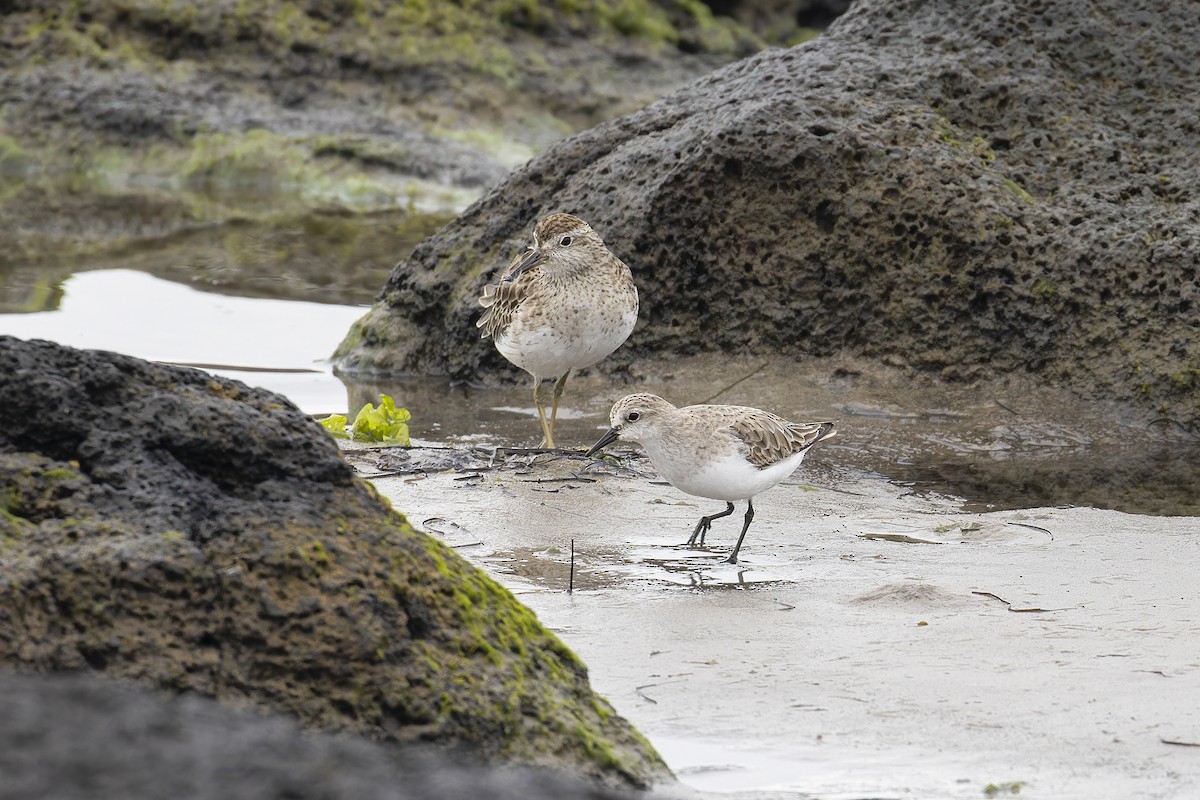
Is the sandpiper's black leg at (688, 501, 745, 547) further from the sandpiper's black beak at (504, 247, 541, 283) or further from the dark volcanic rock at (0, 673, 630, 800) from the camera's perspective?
the dark volcanic rock at (0, 673, 630, 800)

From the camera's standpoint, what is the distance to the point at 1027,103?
10062 millimetres

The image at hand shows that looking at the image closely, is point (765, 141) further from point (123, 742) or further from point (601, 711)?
point (123, 742)

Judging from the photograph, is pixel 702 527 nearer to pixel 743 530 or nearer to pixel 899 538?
pixel 743 530

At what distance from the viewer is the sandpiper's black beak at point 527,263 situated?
29.8 feet

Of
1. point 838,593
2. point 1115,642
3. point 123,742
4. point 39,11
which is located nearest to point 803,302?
point 838,593

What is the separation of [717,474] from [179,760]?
420 cm

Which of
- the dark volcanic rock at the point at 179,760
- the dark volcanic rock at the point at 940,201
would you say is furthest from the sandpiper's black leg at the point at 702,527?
the dark volcanic rock at the point at 179,760

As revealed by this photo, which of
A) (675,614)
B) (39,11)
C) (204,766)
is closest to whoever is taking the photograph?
(204,766)

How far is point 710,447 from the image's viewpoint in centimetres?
679

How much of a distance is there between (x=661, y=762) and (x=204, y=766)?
171 cm

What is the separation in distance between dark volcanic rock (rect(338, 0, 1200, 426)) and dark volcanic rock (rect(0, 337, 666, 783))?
19.7 feet

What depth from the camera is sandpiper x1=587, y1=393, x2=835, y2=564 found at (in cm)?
678

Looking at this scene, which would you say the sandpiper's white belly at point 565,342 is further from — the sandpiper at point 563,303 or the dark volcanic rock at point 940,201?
the dark volcanic rock at point 940,201

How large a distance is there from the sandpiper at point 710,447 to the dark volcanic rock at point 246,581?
8.43ft
